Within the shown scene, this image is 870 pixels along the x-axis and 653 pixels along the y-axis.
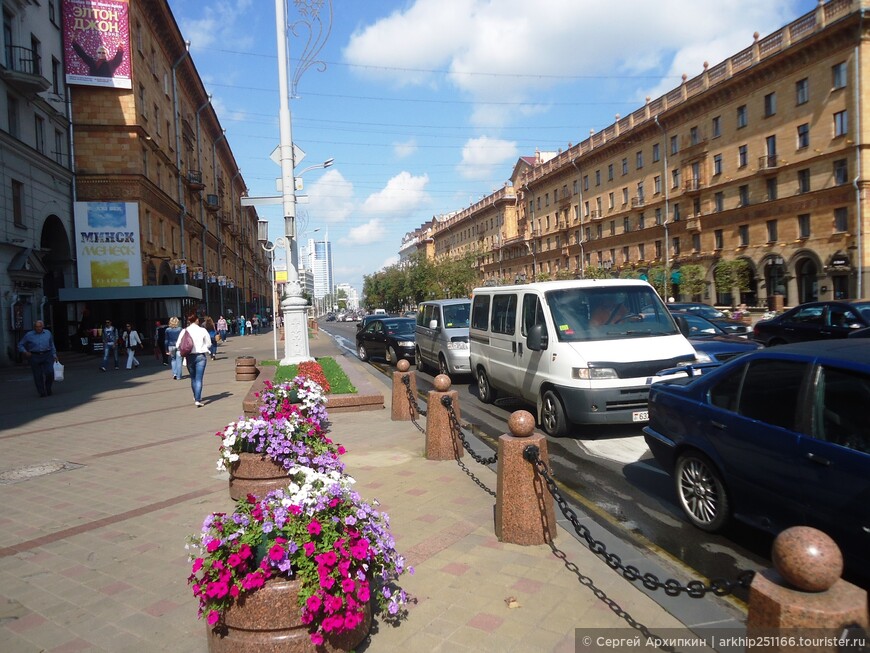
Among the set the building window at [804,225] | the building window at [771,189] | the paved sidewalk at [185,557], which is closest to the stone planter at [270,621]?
the paved sidewalk at [185,557]

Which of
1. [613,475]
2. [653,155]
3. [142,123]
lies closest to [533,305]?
[613,475]

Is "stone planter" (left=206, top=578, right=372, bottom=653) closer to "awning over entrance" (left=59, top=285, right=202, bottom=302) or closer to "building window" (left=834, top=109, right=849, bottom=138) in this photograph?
"awning over entrance" (left=59, top=285, right=202, bottom=302)

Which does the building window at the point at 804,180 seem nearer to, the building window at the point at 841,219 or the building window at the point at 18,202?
the building window at the point at 841,219

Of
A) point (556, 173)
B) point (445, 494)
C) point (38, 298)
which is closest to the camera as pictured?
point (445, 494)

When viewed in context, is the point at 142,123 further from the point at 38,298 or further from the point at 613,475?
the point at 613,475

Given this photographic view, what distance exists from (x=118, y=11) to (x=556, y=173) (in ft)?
161

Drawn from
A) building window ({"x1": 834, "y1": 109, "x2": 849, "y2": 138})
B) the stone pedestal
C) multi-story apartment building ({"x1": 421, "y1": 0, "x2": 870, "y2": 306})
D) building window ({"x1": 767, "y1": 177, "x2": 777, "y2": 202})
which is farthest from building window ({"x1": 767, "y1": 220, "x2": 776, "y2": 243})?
the stone pedestal

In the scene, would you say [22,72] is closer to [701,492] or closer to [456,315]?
[456,315]

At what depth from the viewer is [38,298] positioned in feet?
79.6

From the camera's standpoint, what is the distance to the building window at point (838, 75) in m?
34.8

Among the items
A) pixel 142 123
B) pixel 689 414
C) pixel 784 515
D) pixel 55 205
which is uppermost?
pixel 142 123

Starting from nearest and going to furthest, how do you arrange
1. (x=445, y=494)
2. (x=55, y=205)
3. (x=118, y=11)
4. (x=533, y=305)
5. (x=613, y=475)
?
1. (x=445, y=494)
2. (x=613, y=475)
3. (x=533, y=305)
4. (x=55, y=205)
5. (x=118, y=11)

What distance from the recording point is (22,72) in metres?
22.5

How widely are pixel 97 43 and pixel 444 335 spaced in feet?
85.2
